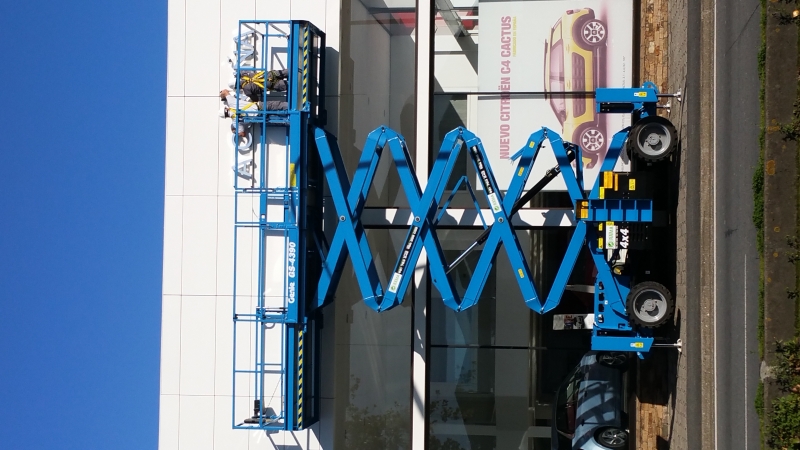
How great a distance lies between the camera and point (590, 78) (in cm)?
1368

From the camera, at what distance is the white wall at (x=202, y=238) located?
13461 mm

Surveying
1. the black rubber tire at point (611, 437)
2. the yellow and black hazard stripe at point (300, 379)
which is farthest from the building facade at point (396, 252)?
the black rubber tire at point (611, 437)

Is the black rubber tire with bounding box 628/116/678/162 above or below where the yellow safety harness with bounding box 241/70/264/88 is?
below

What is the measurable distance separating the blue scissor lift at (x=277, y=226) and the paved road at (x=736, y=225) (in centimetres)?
591

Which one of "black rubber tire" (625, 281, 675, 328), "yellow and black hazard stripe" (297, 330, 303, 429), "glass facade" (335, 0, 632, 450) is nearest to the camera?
"black rubber tire" (625, 281, 675, 328)

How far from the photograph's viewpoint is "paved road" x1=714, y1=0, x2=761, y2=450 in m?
9.92

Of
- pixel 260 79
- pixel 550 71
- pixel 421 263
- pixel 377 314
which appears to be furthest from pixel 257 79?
pixel 550 71

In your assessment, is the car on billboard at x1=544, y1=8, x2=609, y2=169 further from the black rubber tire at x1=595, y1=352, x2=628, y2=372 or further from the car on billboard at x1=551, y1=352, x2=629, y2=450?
the car on billboard at x1=551, y1=352, x2=629, y2=450

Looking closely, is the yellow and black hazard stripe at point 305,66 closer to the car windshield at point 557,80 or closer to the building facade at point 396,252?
the building facade at point 396,252

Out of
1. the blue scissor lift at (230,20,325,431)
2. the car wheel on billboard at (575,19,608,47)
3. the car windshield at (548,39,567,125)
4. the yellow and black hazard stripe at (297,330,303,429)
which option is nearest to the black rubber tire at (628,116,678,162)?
the car windshield at (548,39,567,125)

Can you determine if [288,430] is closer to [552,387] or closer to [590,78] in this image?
[552,387]

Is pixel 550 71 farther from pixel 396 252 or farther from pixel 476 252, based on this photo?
pixel 396 252

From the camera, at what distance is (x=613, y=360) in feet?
42.2

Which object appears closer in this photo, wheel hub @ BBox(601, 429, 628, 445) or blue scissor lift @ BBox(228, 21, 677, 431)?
blue scissor lift @ BBox(228, 21, 677, 431)
